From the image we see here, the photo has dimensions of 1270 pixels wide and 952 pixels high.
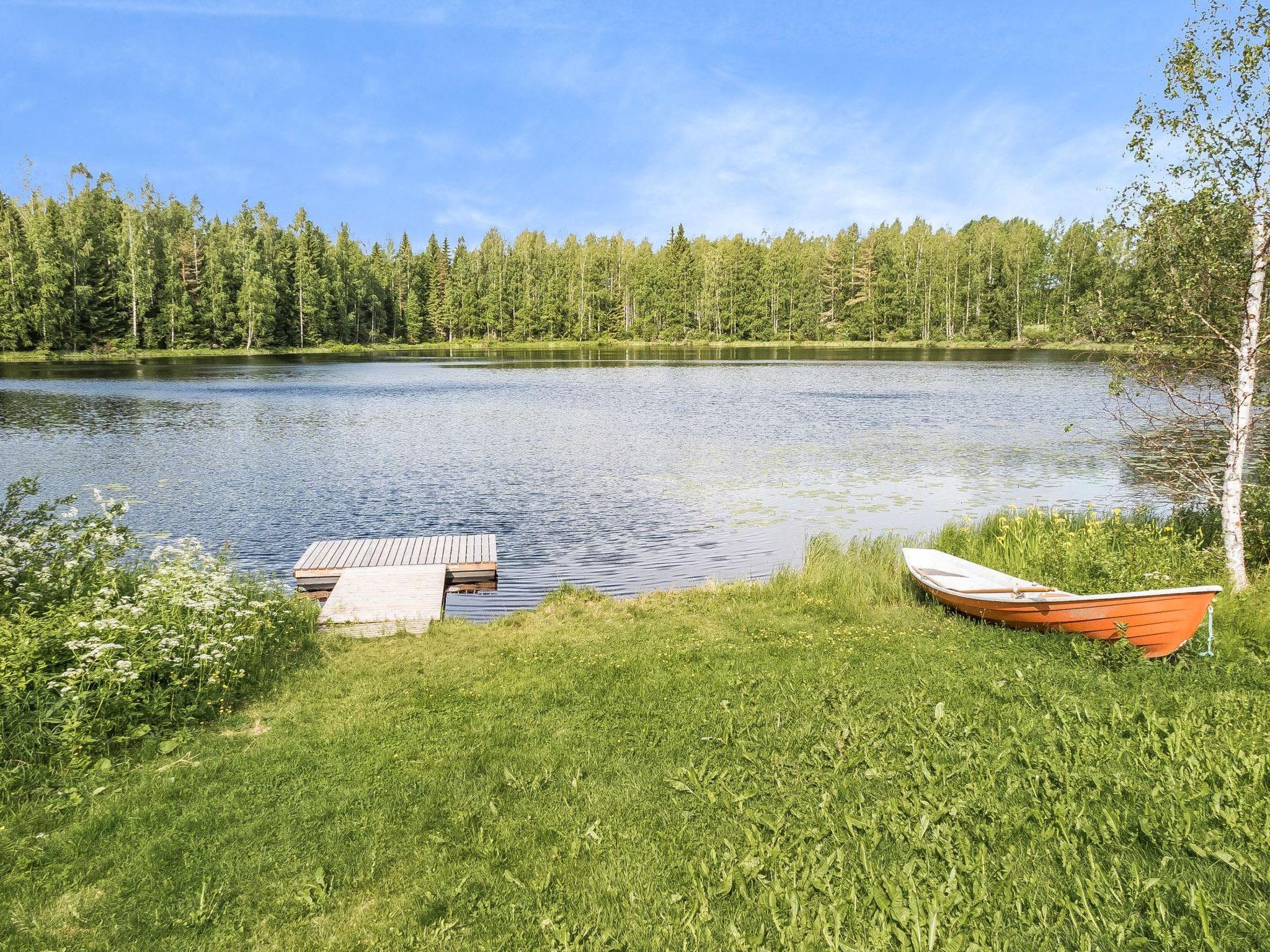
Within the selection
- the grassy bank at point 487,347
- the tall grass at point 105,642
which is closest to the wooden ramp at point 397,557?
the tall grass at point 105,642

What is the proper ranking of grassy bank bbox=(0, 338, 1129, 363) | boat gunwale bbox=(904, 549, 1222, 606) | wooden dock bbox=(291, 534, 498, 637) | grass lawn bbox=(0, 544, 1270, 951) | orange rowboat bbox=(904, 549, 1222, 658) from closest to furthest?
grass lawn bbox=(0, 544, 1270, 951) → boat gunwale bbox=(904, 549, 1222, 606) → orange rowboat bbox=(904, 549, 1222, 658) → wooden dock bbox=(291, 534, 498, 637) → grassy bank bbox=(0, 338, 1129, 363)

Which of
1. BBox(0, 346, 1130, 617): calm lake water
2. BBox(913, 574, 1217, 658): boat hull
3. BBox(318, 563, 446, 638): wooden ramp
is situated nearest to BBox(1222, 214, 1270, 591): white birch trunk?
BBox(0, 346, 1130, 617): calm lake water

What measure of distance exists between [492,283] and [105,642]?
447 ft

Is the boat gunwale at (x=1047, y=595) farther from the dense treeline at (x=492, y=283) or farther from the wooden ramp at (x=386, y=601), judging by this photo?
the dense treeline at (x=492, y=283)

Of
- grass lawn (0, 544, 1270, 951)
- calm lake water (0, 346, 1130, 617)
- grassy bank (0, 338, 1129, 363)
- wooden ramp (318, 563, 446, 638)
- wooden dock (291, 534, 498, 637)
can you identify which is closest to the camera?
grass lawn (0, 544, 1270, 951)

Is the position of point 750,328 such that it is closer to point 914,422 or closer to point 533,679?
point 914,422

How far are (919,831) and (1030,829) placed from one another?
0.83 meters

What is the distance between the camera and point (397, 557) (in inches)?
595

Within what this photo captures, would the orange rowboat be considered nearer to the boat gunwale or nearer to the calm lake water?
the boat gunwale

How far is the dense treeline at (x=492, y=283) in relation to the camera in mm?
86125

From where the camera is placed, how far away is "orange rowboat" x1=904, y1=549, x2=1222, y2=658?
8367mm

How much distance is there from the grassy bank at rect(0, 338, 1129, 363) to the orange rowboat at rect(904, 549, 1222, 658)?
82382mm

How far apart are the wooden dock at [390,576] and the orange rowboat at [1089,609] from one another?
7926mm

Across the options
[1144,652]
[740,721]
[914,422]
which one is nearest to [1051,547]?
[1144,652]
